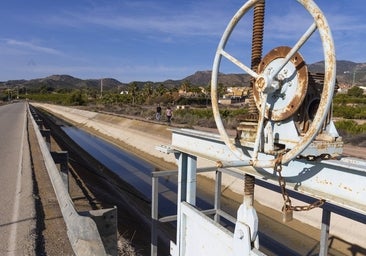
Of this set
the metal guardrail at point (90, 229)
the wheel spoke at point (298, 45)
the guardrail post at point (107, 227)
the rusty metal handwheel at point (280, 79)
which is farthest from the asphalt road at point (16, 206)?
the wheel spoke at point (298, 45)

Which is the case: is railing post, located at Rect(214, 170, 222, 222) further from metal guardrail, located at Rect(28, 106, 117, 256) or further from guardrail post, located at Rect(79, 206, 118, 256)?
guardrail post, located at Rect(79, 206, 118, 256)

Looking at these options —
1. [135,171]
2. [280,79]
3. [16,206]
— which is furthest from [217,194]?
[135,171]

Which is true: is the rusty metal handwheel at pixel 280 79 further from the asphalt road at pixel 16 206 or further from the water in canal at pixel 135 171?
the water in canal at pixel 135 171

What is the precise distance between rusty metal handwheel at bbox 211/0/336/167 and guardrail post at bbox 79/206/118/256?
114 centimetres

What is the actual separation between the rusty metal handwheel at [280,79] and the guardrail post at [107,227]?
114cm

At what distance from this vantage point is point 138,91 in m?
114

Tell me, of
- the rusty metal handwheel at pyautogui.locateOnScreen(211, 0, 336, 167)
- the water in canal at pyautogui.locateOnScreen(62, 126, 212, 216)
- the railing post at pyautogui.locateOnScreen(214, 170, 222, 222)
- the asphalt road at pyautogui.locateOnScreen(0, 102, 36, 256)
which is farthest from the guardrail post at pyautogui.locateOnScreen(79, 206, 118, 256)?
the water in canal at pyautogui.locateOnScreen(62, 126, 212, 216)

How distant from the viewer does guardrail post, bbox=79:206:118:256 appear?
2.73m

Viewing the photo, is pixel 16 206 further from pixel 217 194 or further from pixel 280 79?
pixel 280 79

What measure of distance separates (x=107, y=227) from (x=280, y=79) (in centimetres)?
183

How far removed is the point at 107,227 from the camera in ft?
9.09

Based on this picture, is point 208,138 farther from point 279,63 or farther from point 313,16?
point 313,16

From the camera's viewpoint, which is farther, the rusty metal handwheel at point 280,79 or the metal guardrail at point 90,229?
the rusty metal handwheel at point 280,79

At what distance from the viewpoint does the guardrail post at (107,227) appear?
8.96ft
